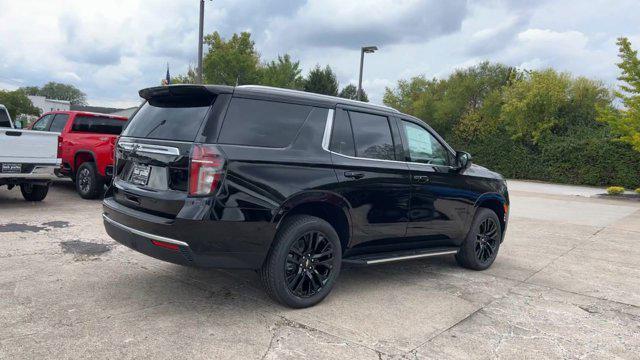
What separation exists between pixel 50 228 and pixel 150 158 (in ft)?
12.8

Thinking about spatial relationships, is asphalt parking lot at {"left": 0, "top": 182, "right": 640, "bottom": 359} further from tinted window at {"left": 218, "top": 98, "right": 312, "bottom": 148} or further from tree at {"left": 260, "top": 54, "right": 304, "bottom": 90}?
tree at {"left": 260, "top": 54, "right": 304, "bottom": 90}

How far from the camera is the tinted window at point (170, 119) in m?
3.84

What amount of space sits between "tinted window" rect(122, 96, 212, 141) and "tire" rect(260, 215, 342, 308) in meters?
1.07

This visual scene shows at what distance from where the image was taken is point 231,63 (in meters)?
30.4

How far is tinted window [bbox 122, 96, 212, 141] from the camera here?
12.6 feet

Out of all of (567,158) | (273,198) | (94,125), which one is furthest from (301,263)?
(567,158)

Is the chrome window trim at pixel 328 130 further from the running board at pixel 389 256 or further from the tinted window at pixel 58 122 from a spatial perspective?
the tinted window at pixel 58 122

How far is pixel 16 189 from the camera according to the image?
431 inches

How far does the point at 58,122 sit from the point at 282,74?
2408cm

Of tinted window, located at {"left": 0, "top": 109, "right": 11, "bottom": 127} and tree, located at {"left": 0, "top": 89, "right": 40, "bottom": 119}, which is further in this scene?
tree, located at {"left": 0, "top": 89, "right": 40, "bottom": 119}

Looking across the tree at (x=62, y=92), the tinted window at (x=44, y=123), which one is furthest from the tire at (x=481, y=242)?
the tree at (x=62, y=92)

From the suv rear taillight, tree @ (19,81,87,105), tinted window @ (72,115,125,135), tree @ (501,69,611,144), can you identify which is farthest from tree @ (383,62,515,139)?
tree @ (19,81,87,105)

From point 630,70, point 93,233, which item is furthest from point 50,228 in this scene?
point 630,70

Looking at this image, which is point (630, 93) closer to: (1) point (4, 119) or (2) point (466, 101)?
(2) point (466, 101)
